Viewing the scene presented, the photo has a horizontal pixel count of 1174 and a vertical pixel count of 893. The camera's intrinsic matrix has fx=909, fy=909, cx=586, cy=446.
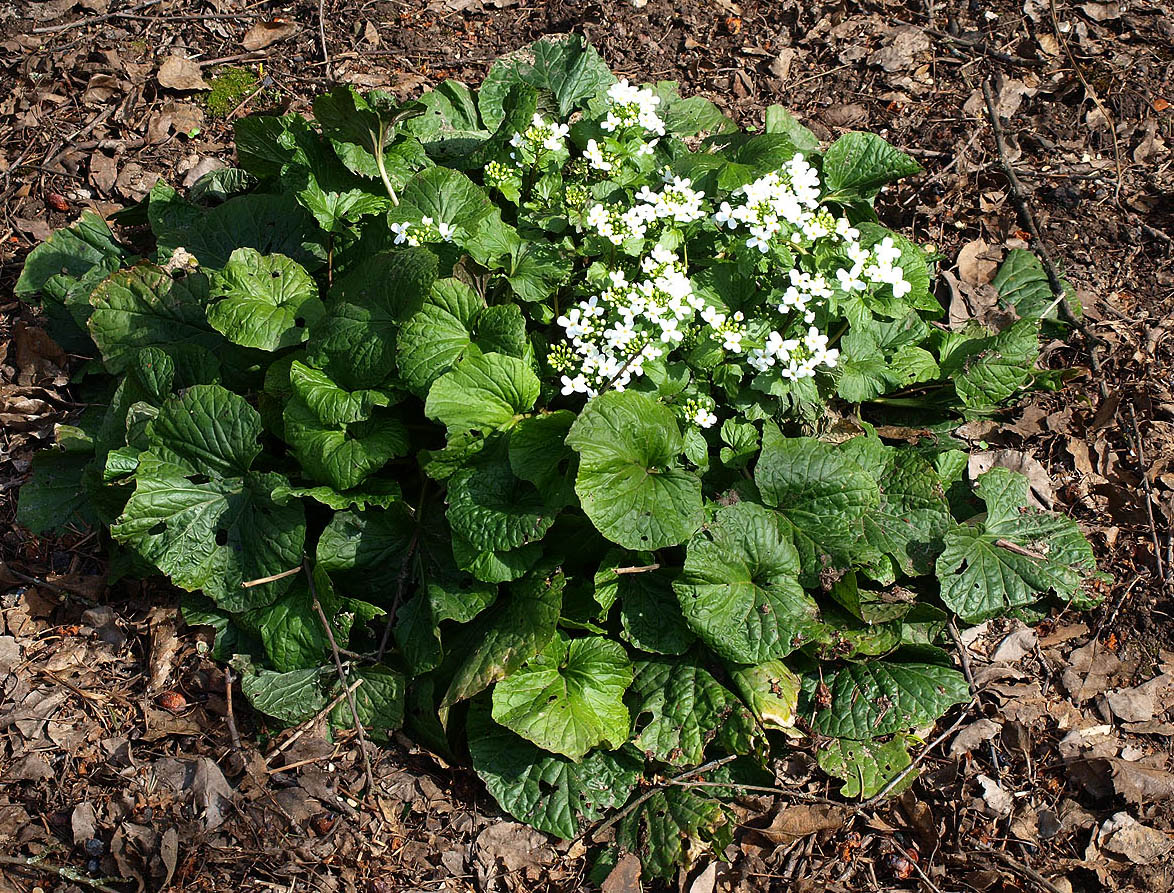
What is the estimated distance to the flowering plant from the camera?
3529 mm

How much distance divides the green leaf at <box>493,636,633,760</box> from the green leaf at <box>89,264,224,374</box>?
2.15 m

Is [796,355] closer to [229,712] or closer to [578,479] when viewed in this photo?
[578,479]

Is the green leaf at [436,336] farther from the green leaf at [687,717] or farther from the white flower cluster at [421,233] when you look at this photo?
the green leaf at [687,717]

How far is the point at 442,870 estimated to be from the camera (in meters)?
3.54

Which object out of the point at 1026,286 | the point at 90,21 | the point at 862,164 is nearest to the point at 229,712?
the point at 862,164

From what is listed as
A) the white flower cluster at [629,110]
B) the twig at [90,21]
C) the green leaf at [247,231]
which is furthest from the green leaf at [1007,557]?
the twig at [90,21]

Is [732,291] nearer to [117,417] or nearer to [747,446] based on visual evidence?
[747,446]

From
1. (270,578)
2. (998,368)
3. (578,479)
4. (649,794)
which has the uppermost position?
(578,479)

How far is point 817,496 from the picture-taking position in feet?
12.2

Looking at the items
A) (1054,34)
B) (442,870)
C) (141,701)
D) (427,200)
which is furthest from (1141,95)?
(141,701)

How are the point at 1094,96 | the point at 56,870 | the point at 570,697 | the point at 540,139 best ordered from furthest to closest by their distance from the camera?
the point at 1094,96
the point at 540,139
the point at 570,697
the point at 56,870

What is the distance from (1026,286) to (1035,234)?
426 mm

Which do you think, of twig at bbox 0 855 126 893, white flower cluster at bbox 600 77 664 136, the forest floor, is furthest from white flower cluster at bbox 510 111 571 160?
twig at bbox 0 855 126 893

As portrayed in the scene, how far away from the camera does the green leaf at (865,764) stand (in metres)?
3.64
